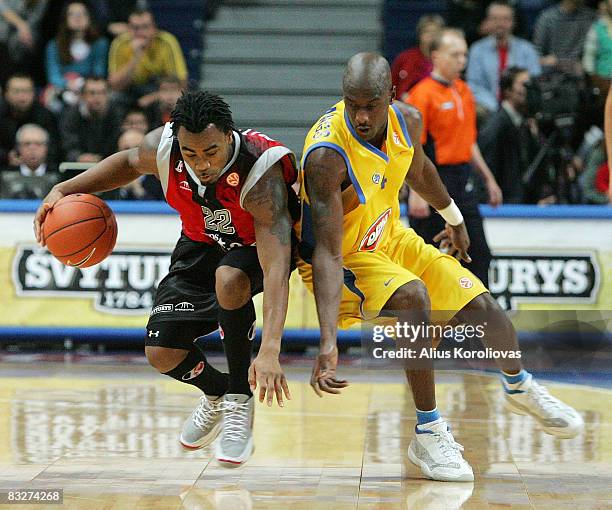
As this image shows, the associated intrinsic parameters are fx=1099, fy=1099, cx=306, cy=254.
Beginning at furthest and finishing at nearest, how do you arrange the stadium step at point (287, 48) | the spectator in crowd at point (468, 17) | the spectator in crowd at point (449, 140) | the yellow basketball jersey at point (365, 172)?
1. the stadium step at point (287, 48)
2. the spectator in crowd at point (468, 17)
3. the spectator in crowd at point (449, 140)
4. the yellow basketball jersey at point (365, 172)

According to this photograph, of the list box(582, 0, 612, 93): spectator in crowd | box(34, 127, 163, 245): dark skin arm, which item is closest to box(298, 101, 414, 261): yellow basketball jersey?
box(34, 127, 163, 245): dark skin arm

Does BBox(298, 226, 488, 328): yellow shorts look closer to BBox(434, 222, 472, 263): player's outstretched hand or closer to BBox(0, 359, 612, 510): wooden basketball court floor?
BBox(434, 222, 472, 263): player's outstretched hand

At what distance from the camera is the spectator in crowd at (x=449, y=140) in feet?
21.7

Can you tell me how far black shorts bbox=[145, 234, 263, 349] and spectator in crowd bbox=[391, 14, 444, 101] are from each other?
501 centimetres

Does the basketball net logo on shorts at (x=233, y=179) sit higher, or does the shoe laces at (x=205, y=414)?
the basketball net logo on shorts at (x=233, y=179)

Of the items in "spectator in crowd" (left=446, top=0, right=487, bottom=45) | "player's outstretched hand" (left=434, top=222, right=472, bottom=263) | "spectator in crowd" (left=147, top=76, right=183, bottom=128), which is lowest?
"player's outstretched hand" (left=434, top=222, right=472, bottom=263)

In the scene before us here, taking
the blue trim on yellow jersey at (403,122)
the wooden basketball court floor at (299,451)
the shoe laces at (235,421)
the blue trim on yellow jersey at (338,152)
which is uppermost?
the blue trim on yellow jersey at (403,122)

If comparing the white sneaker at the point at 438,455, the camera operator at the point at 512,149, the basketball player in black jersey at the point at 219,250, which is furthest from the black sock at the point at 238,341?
the camera operator at the point at 512,149

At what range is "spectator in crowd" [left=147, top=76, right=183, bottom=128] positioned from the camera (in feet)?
29.8

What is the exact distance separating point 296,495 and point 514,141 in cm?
491

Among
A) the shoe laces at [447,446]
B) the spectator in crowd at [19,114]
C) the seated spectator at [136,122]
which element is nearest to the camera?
the shoe laces at [447,446]

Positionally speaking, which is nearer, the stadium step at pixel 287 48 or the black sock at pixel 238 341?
the black sock at pixel 238 341

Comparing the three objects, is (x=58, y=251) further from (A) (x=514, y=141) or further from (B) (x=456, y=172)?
(A) (x=514, y=141)

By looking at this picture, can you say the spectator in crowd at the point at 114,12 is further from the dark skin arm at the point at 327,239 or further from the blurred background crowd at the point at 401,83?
the dark skin arm at the point at 327,239
